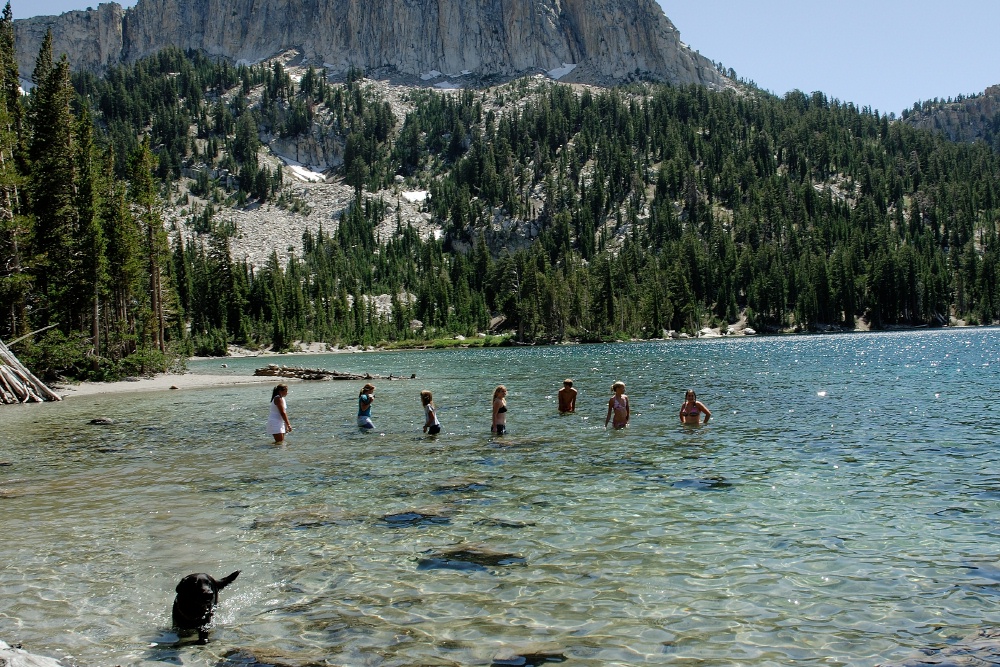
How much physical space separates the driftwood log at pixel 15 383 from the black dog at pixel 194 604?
33747mm

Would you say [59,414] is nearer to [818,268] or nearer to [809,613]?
[809,613]

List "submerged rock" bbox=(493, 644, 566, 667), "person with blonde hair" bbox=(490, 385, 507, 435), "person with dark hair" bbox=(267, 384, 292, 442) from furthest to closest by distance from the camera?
"person with blonde hair" bbox=(490, 385, 507, 435) < "person with dark hair" bbox=(267, 384, 292, 442) < "submerged rock" bbox=(493, 644, 566, 667)

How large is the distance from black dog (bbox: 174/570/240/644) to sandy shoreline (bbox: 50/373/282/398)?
3978 centimetres

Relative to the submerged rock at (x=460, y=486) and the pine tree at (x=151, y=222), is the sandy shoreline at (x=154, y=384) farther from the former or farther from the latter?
the submerged rock at (x=460, y=486)

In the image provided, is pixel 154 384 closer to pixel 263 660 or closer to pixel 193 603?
pixel 193 603

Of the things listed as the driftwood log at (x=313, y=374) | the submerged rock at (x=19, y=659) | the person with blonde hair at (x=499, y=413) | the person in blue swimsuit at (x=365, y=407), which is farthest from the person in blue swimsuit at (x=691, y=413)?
the driftwood log at (x=313, y=374)

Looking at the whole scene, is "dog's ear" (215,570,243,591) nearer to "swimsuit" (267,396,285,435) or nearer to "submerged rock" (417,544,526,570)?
"submerged rock" (417,544,526,570)

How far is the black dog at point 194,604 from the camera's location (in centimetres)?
880

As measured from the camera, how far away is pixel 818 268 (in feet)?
507

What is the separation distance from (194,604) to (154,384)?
156ft

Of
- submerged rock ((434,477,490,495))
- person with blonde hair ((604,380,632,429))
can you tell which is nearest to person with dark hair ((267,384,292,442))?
submerged rock ((434,477,490,495))

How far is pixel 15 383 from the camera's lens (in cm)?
3653

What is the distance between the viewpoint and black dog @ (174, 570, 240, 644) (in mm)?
8797

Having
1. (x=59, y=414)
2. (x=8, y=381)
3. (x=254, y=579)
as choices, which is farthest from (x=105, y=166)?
(x=254, y=579)
